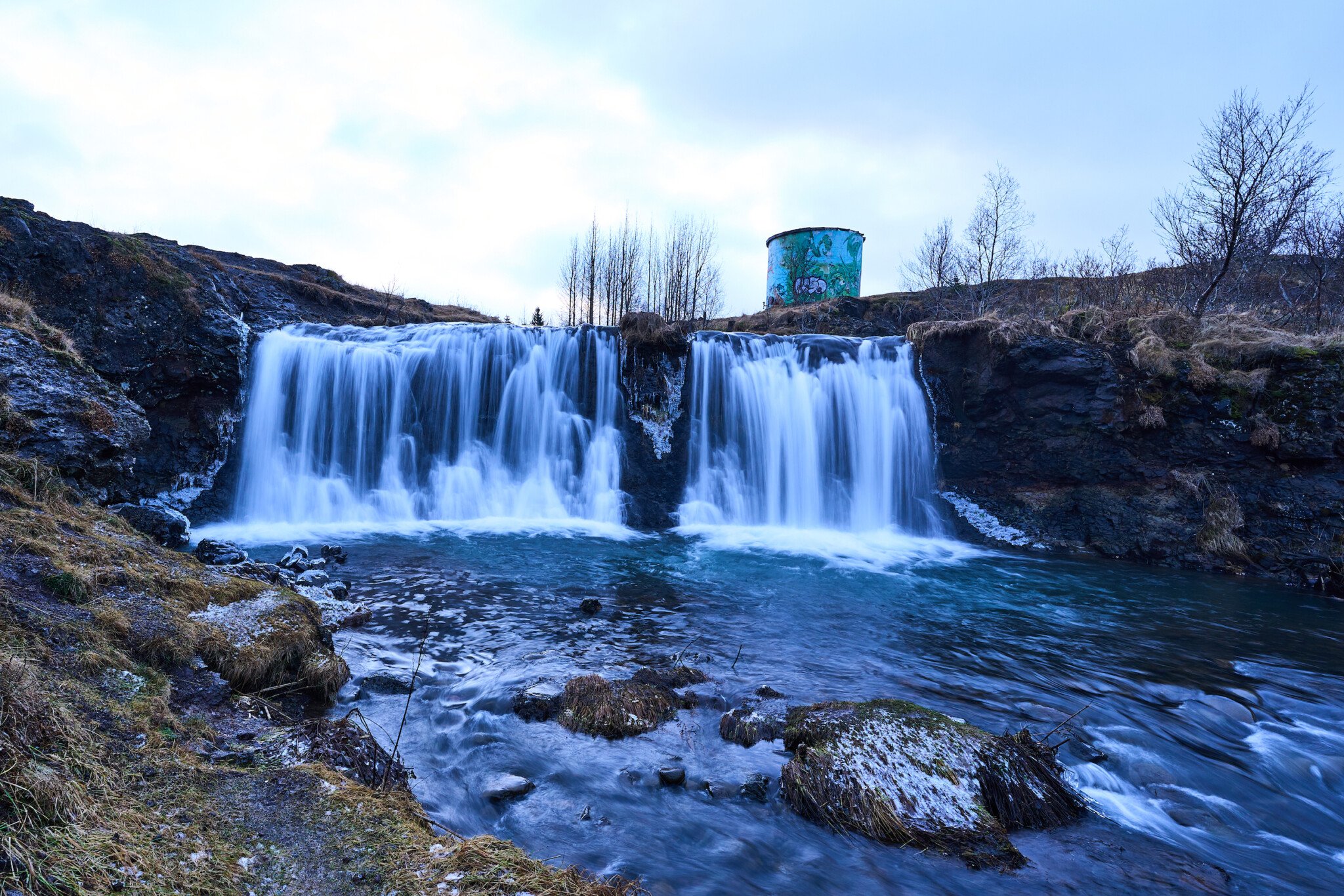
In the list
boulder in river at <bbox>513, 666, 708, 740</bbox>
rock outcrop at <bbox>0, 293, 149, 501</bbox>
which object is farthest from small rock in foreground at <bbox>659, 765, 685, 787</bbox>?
rock outcrop at <bbox>0, 293, 149, 501</bbox>

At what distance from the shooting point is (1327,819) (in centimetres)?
462

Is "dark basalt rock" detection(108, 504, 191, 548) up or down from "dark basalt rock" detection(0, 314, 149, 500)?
down

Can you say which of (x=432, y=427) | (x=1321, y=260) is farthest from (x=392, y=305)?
(x=1321, y=260)

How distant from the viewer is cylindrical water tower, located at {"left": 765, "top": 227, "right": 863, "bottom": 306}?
103ft

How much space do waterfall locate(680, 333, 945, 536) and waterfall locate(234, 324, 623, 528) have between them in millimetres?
2547

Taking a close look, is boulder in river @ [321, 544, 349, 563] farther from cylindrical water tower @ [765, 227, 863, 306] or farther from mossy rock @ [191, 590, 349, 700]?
cylindrical water tower @ [765, 227, 863, 306]

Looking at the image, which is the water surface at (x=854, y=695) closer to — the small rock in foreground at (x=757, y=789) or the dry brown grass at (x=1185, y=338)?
the small rock in foreground at (x=757, y=789)

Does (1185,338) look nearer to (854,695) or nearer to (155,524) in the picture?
(854,695)

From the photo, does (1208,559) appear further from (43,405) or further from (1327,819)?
(43,405)

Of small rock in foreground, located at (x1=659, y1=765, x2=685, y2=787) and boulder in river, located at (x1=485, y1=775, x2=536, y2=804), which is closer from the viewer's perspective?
boulder in river, located at (x1=485, y1=775, x2=536, y2=804)

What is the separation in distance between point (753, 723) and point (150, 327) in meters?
13.6

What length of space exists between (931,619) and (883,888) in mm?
5988

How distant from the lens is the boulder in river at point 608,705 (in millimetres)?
4930

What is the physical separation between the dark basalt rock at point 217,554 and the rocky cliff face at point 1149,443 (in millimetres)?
15193
